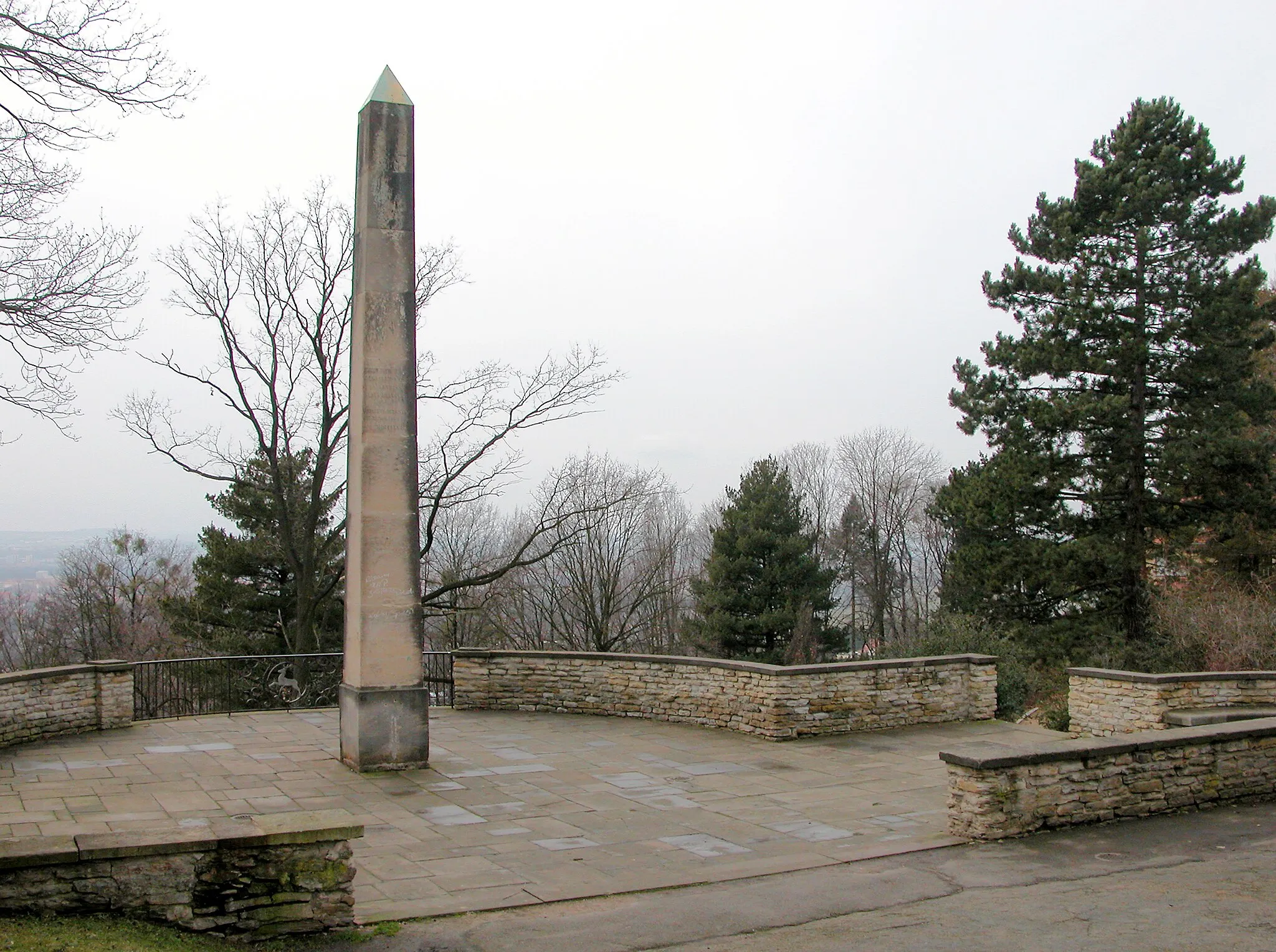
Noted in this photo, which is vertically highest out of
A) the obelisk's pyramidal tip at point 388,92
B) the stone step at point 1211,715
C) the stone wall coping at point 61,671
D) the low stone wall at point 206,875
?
the obelisk's pyramidal tip at point 388,92

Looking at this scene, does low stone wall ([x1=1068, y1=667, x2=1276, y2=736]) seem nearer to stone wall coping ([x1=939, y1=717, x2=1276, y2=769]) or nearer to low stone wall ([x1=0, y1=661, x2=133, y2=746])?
stone wall coping ([x1=939, y1=717, x2=1276, y2=769])

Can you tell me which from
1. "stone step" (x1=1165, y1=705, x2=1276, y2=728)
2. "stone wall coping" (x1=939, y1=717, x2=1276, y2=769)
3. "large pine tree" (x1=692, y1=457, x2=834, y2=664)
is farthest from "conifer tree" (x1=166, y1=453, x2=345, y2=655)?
"stone wall coping" (x1=939, y1=717, x2=1276, y2=769)

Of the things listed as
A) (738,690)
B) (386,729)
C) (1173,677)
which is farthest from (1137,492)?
(386,729)

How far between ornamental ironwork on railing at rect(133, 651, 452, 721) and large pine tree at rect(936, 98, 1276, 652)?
49.9ft

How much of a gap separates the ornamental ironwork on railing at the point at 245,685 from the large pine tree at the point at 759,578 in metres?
17.2

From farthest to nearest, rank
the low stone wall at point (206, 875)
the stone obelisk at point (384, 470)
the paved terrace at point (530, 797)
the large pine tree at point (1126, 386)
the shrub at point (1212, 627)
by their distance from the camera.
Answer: the large pine tree at point (1126, 386) < the shrub at point (1212, 627) < the stone obelisk at point (384, 470) < the paved terrace at point (530, 797) < the low stone wall at point (206, 875)

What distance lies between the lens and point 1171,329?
23.5 m

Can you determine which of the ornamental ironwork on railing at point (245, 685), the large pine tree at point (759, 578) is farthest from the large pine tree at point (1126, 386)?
the ornamental ironwork on railing at point (245, 685)

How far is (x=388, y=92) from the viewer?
442 inches

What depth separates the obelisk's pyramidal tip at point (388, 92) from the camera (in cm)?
1113

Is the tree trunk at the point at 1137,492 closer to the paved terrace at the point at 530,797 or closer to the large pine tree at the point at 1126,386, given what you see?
the large pine tree at the point at 1126,386

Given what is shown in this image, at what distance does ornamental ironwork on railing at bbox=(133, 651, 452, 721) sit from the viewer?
1466 centimetres

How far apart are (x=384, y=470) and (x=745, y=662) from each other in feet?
19.0

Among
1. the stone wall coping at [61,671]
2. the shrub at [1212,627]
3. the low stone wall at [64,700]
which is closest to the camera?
the low stone wall at [64,700]
